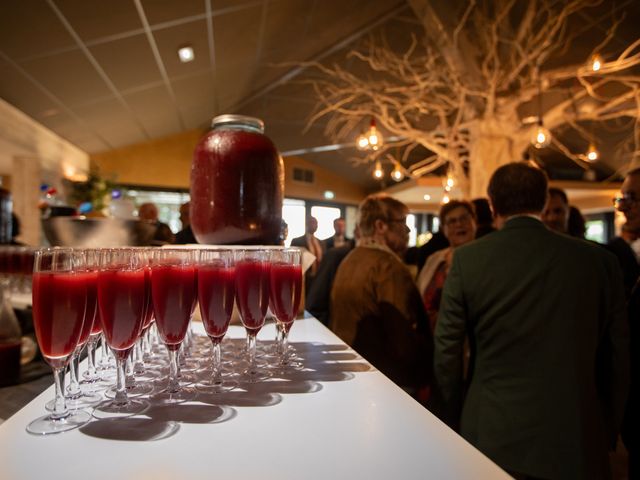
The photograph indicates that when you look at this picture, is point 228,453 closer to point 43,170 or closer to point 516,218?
point 516,218

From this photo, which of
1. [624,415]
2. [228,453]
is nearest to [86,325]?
[228,453]

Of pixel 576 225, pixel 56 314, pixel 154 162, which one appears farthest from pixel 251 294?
pixel 154 162

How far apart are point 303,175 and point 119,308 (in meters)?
10.1

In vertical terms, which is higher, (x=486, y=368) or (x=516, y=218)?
(x=516, y=218)

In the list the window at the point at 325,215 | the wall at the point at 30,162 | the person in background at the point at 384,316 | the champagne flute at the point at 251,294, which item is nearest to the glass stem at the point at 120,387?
the champagne flute at the point at 251,294

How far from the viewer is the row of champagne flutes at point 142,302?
24.9 inches

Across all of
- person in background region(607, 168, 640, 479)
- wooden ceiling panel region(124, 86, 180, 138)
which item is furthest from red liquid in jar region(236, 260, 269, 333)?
wooden ceiling panel region(124, 86, 180, 138)

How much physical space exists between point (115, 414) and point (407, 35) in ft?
20.3

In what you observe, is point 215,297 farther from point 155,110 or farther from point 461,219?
point 155,110

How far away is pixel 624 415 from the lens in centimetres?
162

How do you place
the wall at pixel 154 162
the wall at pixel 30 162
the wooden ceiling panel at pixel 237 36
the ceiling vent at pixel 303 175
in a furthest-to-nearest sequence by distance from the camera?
the ceiling vent at pixel 303 175 → the wall at pixel 154 162 → the wall at pixel 30 162 → the wooden ceiling panel at pixel 237 36

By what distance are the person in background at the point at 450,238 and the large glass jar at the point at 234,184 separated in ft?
4.94

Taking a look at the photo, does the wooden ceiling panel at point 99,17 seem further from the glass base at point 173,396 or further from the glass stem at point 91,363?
the glass base at point 173,396

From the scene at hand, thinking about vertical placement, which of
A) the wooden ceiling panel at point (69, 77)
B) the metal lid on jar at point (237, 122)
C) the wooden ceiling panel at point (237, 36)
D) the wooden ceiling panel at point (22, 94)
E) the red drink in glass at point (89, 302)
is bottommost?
the red drink in glass at point (89, 302)
